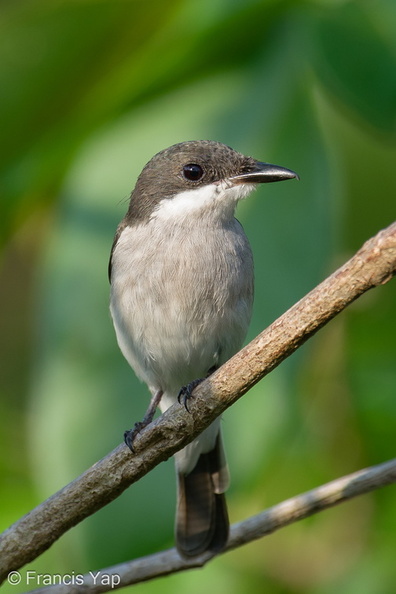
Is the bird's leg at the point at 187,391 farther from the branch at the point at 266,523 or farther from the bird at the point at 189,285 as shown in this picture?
the branch at the point at 266,523

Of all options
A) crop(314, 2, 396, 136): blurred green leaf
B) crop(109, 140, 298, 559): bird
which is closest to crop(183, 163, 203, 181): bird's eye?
crop(109, 140, 298, 559): bird

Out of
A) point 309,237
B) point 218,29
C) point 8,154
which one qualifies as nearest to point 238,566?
point 309,237

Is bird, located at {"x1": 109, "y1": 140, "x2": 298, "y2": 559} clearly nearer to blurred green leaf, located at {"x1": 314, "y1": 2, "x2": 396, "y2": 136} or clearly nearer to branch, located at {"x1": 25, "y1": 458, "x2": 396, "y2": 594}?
blurred green leaf, located at {"x1": 314, "y1": 2, "x2": 396, "y2": 136}

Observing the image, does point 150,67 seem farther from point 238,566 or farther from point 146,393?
point 238,566

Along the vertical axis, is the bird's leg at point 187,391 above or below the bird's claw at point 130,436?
above

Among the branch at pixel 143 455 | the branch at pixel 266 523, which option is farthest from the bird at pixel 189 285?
the branch at pixel 143 455

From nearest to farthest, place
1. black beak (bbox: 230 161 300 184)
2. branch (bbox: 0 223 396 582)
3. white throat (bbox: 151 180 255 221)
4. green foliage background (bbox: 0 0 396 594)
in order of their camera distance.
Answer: branch (bbox: 0 223 396 582), green foliage background (bbox: 0 0 396 594), black beak (bbox: 230 161 300 184), white throat (bbox: 151 180 255 221)

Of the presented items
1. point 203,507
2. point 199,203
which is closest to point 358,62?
point 199,203

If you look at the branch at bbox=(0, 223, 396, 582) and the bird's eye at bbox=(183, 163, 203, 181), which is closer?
the branch at bbox=(0, 223, 396, 582)
